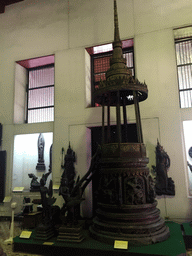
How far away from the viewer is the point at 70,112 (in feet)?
26.7

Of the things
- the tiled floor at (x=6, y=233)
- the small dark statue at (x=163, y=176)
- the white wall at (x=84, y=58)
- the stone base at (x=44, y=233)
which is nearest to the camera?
the stone base at (x=44, y=233)

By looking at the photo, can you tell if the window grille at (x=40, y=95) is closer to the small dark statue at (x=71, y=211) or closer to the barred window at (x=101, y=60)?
the barred window at (x=101, y=60)

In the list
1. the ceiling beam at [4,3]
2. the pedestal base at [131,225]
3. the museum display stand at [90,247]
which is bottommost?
the museum display stand at [90,247]

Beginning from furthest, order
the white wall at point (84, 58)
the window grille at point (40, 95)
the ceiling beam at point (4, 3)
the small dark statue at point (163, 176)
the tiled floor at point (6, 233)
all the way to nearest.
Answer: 1. the ceiling beam at point (4, 3)
2. the window grille at point (40, 95)
3. the white wall at point (84, 58)
4. the small dark statue at point (163, 176)
5. the tiled floor at point (6, 233)

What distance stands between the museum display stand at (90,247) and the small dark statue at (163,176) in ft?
5.85

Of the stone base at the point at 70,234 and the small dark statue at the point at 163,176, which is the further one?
the small dark statue at the point at 163,176

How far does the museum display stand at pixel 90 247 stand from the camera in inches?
154

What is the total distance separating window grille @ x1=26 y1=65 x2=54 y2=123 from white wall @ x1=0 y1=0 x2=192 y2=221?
87 cm

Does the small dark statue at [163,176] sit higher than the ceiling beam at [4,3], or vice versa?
A: the ceiling beam at [4,3]

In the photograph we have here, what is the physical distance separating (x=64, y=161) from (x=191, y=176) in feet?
14.0

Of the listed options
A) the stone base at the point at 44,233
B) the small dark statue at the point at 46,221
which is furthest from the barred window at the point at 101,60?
the stone base at the point at 44,233

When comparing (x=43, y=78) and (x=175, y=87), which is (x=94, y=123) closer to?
(x=175, y=87)

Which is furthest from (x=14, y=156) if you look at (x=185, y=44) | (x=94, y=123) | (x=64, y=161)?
(x=185, y=44)

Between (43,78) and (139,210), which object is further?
(43,78)
